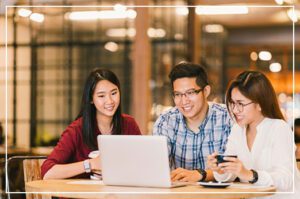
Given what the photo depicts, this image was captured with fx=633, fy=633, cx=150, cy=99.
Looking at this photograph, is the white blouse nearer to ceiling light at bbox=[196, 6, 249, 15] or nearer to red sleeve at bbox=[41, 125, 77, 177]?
red sleeve at bbox=[41, 125, 77, 177]

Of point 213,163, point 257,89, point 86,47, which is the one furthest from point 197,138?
point 86,47

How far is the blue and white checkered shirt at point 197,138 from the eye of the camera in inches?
137

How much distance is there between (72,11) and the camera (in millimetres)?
11391

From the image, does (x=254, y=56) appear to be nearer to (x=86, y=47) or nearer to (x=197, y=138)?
(x=86, y=47)

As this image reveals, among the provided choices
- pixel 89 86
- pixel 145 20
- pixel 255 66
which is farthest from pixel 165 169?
pixel 255 66

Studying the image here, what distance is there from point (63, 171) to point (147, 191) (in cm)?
73

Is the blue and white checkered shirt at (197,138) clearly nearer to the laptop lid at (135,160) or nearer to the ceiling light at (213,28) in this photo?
the laptop lid at (135,160)

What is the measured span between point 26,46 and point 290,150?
8.79 m

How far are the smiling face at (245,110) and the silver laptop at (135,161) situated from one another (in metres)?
0.44

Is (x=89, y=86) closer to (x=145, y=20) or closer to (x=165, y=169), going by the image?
(x=165, y=169)

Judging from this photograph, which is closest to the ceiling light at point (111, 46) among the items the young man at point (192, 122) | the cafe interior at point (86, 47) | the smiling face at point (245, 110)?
the cafe interior at point (86, 47)

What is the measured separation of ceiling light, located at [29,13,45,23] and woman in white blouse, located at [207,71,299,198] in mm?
8068

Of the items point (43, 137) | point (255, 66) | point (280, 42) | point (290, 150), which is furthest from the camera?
point (255, 66)

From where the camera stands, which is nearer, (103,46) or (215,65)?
(103,46)
